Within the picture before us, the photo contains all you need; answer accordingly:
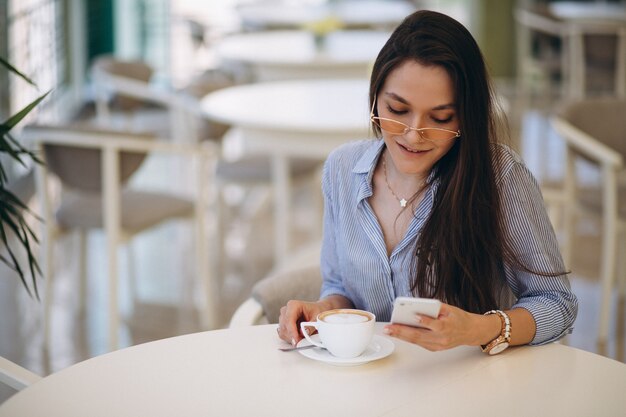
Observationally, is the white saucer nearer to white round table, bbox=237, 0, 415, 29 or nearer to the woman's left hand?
the woman's left hand

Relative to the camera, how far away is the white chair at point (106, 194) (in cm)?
325

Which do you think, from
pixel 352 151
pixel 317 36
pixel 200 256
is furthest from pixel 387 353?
pixel 317 36

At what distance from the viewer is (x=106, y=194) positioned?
10.7ft

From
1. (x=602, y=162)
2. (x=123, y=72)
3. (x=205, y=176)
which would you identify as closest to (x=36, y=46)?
(x=123, y=72)

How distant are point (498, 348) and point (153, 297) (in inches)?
108

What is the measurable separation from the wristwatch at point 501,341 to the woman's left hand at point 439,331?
0.07 metres

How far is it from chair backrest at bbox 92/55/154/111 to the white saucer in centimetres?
359

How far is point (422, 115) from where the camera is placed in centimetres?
162

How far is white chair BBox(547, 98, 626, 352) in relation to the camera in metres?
3.48

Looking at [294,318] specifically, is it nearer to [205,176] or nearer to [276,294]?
[276,294]

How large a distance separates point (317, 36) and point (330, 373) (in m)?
4.17

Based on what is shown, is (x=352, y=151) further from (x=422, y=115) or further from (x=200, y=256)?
(x=200, y=256)

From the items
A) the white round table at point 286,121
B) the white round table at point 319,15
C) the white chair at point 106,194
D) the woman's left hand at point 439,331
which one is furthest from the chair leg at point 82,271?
the white round table at point 319,15

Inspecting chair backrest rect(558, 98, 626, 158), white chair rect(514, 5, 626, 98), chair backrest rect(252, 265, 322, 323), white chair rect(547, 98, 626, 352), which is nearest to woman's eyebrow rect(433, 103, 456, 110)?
chair backrest rect(252, 265, 322, 323)
